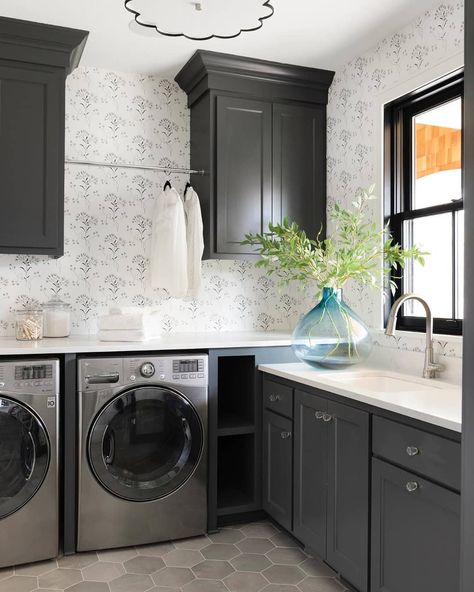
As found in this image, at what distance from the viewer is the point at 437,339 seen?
2.66m

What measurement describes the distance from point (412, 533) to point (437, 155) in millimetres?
1800

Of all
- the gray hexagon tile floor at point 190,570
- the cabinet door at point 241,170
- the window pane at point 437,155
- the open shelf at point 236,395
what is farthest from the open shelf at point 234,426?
the window pane at point 437,155

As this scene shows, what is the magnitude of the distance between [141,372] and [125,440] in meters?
0.34

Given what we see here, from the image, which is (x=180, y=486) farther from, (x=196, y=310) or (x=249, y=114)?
(x=249, y=114)

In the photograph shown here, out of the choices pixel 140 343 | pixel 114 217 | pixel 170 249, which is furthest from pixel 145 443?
pixel 114 217

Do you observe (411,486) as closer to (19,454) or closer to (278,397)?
(278,397)

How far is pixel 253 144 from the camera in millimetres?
3410

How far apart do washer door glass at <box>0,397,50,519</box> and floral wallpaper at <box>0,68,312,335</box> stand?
756mm

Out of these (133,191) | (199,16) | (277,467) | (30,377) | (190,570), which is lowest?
(190,570)

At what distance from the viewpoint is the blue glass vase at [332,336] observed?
2844 millimetres

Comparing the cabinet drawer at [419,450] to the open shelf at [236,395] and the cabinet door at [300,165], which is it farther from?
the cabinet door at [300,165]

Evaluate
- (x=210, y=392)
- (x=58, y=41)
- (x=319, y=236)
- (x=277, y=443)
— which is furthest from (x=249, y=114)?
(x=277, y=443)

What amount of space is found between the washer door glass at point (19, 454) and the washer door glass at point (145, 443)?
0.24 metres

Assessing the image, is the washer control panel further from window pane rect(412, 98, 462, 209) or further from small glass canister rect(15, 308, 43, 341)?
window pane rect(412, 98, 462, 209)
